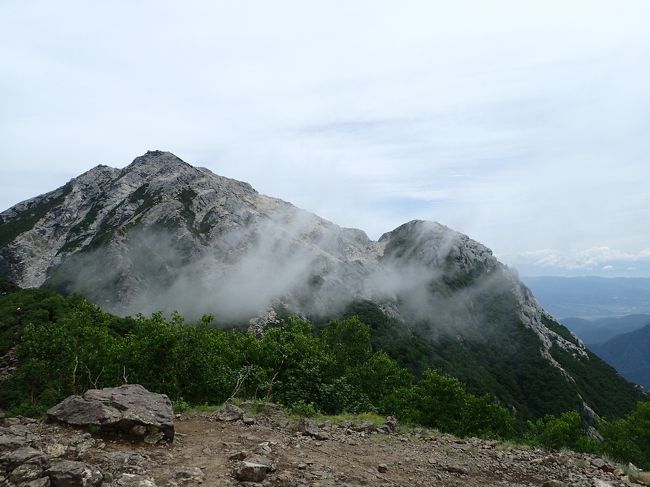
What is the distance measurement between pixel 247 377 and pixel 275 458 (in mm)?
22957

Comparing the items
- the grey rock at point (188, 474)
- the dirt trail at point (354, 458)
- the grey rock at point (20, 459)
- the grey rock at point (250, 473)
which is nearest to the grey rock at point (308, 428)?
the dirt trail at point (354, 458)

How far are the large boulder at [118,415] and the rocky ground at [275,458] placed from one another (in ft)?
1.43

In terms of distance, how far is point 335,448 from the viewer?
15.4 m

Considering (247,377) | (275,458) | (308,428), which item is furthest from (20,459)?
(247,377)

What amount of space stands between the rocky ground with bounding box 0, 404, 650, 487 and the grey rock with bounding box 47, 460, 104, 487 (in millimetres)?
22

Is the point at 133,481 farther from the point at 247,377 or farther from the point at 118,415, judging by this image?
the point at 247,377

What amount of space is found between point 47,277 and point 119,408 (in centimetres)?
22147

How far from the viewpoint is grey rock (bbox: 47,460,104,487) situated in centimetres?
955

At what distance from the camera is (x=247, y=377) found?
34938 millimetres

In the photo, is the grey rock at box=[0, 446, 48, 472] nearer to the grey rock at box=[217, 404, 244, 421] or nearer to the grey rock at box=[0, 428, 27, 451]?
the grey rock at box=[0, 428, 27, 451]

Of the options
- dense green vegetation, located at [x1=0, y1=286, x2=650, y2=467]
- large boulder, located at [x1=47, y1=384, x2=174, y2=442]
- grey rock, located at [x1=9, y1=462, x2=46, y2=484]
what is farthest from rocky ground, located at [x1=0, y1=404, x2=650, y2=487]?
dense green vegetation, located at [x1=0, y1=286, x2=650, y2=467]

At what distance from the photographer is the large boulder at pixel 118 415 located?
43.7 ft

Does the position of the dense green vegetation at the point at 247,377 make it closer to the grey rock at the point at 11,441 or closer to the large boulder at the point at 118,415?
the large boulder at the point at 118,415

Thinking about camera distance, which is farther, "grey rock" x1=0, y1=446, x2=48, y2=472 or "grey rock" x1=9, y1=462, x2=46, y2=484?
"grey rock" x1=0, y1=446, x2=48, y2=472
